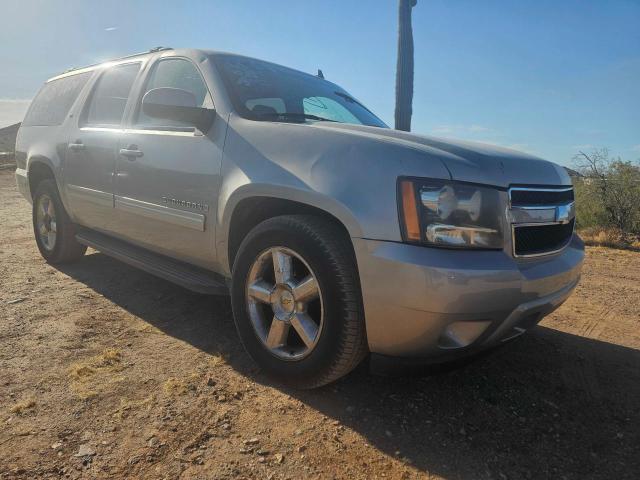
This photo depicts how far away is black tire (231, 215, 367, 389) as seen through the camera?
6.81 feet

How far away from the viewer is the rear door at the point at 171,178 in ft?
9.02

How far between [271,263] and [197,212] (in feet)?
2.10

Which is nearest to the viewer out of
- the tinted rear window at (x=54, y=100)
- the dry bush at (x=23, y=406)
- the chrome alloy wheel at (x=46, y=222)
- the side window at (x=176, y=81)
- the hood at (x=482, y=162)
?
the hood at (x=482, y=162)

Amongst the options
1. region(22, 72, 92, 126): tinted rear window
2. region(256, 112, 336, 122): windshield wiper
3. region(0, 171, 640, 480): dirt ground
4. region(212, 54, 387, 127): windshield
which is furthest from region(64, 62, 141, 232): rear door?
region(256, 112, 336, 122): windshield wiper

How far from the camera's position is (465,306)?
6.18 feet

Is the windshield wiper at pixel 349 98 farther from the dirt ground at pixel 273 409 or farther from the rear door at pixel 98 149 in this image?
the dirt ground at pixel 273 409

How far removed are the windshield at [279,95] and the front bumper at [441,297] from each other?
1314mm

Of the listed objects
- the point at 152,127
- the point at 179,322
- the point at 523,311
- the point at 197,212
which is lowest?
the point at 179,322

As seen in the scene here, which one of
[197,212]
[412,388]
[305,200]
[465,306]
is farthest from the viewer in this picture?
[197,212]

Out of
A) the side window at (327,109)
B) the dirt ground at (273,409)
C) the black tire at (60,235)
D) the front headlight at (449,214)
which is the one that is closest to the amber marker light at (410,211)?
the front headlight at (449,214)

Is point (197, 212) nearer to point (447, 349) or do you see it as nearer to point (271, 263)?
point (271, 263)

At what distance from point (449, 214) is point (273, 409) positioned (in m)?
1.22

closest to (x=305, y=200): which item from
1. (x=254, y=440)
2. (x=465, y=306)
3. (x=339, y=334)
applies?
(x=339, y=334)

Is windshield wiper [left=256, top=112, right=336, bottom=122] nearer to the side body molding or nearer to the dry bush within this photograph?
the side body molding
